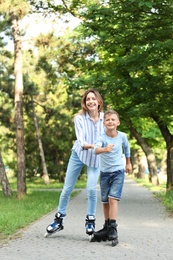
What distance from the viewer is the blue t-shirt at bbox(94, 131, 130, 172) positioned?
25.7 feet

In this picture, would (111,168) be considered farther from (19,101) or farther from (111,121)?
(19,101)

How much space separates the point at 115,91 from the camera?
18.6 m

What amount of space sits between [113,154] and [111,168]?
0.70 feet

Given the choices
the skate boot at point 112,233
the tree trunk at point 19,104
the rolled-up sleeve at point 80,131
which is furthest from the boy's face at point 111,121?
the tree trunk at point 19,104

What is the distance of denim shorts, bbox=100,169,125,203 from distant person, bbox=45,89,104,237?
0.39 ft

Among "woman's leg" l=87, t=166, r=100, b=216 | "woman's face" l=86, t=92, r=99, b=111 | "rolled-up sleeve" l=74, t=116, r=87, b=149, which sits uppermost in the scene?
"woman's face" l=86, t=92, r=99, b=111

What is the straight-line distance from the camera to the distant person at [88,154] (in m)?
7.95

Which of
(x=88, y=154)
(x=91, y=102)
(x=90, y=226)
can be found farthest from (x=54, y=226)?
(x=91, y=102)

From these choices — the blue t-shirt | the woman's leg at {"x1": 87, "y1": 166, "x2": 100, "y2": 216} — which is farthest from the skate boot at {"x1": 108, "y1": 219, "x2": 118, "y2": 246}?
the blue t-shirt

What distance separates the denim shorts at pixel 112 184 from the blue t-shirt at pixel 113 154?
7cm

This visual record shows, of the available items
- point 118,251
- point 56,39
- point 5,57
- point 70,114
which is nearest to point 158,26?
point 56,39

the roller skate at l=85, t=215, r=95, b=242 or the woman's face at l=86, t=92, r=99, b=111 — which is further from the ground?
the woman's face at l=86, t=92, r=99, b=111

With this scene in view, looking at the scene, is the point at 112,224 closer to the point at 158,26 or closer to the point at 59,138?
the point at 158,26

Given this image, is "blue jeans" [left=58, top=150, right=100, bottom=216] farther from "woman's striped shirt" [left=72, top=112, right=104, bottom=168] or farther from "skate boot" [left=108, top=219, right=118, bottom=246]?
"skate boot" [left=108, top=219, right=118, bottom=246]
